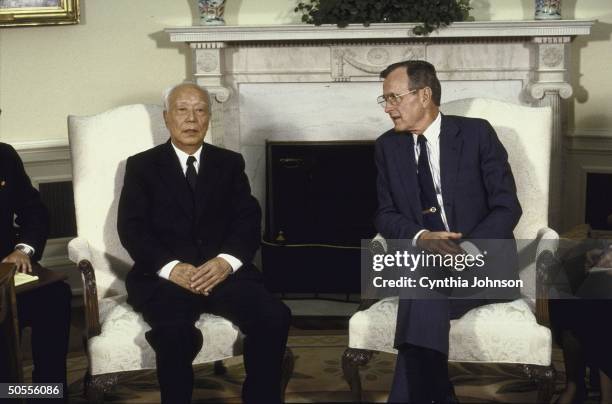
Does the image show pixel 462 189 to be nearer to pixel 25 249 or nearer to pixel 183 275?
pixel 183 275

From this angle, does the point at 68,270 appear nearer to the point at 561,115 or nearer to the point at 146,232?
the point at 146,232

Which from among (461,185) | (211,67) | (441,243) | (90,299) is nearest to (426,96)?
(461,185)

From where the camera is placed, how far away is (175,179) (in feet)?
10.9

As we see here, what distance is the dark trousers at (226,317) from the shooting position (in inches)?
115

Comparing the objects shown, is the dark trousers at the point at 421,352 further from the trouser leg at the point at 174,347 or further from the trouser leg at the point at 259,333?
the trouser leg at the point at 174,347

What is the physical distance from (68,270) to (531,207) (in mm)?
3127

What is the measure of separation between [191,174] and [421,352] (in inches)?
45.7

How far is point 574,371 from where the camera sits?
3088 millimetres

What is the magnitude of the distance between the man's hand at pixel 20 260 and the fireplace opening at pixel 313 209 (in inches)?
85.8

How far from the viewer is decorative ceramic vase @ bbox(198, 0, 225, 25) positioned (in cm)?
507

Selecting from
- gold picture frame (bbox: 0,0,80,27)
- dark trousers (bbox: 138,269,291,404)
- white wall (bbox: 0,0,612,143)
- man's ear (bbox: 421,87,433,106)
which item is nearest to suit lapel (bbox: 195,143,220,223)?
dark trousers (bbox: 138,269,291,404)

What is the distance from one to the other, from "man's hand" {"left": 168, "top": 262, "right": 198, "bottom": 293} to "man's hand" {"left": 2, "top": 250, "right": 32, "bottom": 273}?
0.50 meters

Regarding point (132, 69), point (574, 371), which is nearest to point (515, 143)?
point (574, 371)

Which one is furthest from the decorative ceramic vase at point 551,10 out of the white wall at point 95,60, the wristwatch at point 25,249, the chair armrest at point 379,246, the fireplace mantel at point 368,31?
the wristwatch at point 25,249
